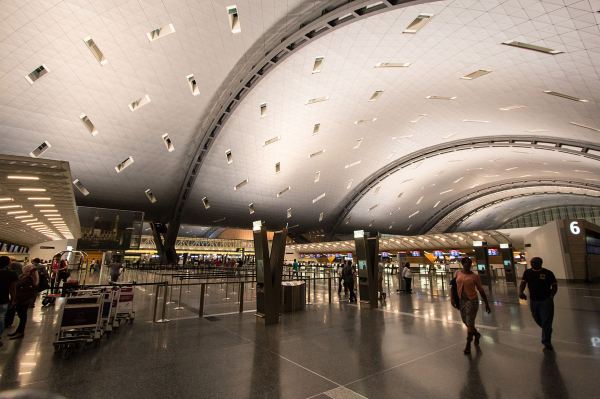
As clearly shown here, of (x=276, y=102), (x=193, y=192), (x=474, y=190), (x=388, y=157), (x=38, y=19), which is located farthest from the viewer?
(x=474, y=190)

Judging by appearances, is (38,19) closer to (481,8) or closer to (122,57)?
(122,57)

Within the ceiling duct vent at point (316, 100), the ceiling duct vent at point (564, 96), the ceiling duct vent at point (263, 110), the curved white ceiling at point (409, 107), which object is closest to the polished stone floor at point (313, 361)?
the curved white ceiling at point (409, 107)

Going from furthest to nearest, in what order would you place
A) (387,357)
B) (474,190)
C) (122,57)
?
(474,190), (122,57), (387,357)

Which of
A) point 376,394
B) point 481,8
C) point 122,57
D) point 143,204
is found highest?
point 122,57

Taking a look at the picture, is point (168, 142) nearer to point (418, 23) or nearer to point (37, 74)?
point (37, 74)

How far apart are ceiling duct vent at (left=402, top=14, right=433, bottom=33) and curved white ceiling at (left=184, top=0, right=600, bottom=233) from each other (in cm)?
29

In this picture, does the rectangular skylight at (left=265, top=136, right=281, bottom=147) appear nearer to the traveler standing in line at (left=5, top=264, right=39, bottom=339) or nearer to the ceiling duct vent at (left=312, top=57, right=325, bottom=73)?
the ceiling duct vent at (left=312, top=57, right=325, bottom=73)

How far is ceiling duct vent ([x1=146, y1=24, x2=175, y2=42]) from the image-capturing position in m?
14.0

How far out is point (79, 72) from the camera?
15.4 metres

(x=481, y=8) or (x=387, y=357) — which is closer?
(x=387, y=357)

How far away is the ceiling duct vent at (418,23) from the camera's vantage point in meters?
12.8

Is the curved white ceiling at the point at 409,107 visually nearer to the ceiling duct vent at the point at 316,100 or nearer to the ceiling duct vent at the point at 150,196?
the ceiling duct vent at the point at 316,100

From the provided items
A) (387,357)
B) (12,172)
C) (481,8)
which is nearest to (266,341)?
(387,357)

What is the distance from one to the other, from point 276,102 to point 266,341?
17439 millimetres
